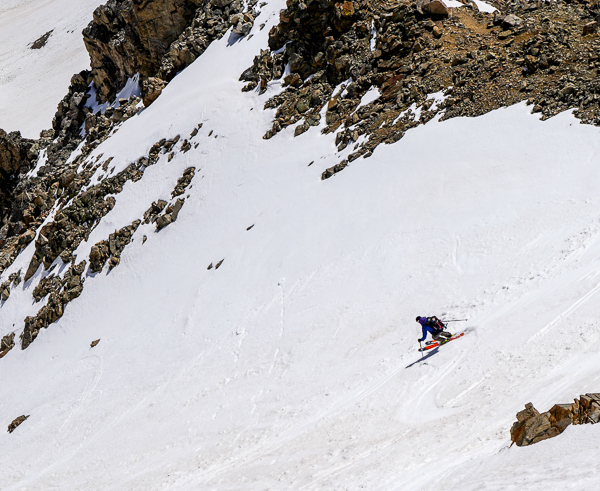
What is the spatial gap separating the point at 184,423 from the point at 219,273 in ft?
30.7

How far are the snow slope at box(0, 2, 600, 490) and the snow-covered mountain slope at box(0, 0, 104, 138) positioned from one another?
153 feet

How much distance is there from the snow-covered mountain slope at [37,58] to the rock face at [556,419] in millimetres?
70182

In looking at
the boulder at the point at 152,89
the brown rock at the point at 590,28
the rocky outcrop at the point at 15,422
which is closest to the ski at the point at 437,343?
the brown rock at the point at 590,28

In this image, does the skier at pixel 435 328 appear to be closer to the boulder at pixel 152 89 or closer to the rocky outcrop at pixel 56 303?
the rocky outcrop at pixel 56 303

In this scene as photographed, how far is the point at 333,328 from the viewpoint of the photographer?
19031mm

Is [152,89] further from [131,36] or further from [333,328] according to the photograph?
[333,328]

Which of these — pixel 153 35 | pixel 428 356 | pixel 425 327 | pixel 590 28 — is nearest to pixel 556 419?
pixel 428 356

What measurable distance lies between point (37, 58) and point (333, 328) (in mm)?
93147

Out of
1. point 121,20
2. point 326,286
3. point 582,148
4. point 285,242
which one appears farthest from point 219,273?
point 121,20

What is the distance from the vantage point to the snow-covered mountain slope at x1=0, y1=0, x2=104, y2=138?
7438 centimetres

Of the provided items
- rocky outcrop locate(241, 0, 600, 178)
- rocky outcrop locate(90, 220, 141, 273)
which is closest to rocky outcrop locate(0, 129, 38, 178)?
rocky outcrop locate(90, 220, 141, 273)

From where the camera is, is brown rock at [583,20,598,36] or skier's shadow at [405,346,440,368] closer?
skier's shadow at [405,346,440,368]

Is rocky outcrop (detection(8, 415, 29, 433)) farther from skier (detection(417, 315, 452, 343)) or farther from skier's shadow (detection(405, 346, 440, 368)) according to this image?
skier (detection(417, 315, 452, 343))

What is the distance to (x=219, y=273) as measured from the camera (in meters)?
26.3
